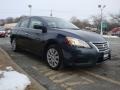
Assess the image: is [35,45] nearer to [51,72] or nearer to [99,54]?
[51,72]

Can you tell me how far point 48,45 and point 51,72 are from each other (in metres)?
0.96

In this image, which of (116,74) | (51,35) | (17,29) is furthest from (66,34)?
(17,29)

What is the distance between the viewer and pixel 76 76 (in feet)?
23.7

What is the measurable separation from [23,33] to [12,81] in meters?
4.25

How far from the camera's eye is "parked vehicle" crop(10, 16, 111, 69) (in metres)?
7.34

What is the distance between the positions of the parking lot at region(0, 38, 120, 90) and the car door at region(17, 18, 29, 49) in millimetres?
808

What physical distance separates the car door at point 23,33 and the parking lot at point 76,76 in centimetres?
81

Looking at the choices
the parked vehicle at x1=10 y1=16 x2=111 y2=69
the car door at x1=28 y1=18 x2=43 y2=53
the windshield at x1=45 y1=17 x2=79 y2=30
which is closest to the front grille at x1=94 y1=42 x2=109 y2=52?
the parked vehicle at x1=10 y1=16 x2=111 y2=69

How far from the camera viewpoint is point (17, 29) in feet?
35.9

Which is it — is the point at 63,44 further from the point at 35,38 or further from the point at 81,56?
the point at 35,38

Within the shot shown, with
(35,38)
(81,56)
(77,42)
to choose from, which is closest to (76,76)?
(81,56)

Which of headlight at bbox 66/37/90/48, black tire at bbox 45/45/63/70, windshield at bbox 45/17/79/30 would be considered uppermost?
windshield at bbox 45/17/79/30

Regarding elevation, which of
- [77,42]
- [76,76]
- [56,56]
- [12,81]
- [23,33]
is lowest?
[76,76]

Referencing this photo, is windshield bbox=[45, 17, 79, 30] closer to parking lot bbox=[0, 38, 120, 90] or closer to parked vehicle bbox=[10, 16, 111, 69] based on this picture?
parked vehicle bbox=[10, 16, 111, 69]
